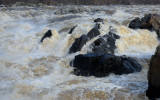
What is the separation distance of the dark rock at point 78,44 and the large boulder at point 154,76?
5387 mm

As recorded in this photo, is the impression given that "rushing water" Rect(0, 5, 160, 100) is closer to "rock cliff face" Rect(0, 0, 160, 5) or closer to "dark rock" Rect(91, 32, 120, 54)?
"dark rock" Rect(91, 32, 120, 54)

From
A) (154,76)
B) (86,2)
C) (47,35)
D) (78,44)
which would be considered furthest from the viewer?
(86,2)

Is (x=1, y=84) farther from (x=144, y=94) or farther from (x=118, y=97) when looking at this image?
(x=144, y=94)

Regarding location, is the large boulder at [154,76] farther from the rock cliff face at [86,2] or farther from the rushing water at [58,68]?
the rock cliff face at [86,2]

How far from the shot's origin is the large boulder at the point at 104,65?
31.2 feet

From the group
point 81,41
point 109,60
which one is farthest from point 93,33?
point 109,60

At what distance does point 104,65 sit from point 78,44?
10.0ft

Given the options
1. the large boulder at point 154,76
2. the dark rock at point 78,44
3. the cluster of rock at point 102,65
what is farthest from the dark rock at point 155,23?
the large boulder at point 154,76

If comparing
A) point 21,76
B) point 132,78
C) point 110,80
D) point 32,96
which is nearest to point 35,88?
point 32,96

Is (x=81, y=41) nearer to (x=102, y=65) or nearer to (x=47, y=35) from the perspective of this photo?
(x=47, y=35)

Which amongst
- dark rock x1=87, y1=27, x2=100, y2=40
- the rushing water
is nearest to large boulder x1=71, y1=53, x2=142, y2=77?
the rushing water

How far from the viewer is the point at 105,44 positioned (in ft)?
39.2

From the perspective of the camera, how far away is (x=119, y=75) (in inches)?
369

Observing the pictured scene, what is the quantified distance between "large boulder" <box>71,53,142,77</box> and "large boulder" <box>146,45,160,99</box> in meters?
2.26
